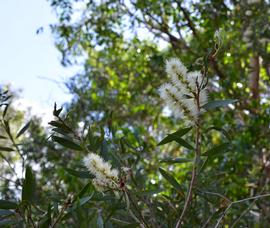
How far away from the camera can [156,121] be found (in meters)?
2.61

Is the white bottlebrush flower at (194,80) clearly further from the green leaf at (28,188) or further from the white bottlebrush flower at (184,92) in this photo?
the green leaf at (28,188)

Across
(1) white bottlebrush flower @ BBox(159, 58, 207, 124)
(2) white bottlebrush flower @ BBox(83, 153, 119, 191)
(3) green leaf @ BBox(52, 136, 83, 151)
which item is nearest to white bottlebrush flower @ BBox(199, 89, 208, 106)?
(1) white bottlebrush flower @ BBox(159, 58, 207, 124)

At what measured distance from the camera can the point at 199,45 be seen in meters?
4.36

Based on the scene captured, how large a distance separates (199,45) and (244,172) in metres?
1.33

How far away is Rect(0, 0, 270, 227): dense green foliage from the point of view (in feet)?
4.98

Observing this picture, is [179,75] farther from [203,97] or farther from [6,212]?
[6,212]

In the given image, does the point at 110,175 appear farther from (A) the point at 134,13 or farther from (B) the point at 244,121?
(A) the point at 134,13

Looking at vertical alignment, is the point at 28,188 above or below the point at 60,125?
below

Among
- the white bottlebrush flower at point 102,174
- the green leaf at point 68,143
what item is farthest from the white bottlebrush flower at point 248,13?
the white bottlebrush flower at point 102,174

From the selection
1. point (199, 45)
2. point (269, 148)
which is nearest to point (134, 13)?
point (199, 45)

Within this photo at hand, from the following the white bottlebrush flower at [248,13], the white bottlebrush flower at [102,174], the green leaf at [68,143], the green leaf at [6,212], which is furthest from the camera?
the white bottlebrush flower at [248,13]

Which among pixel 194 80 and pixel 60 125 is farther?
pixel 60 125

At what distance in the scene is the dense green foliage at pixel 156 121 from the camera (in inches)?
59.7

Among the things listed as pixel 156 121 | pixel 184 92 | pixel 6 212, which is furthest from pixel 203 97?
pixel 156 121
